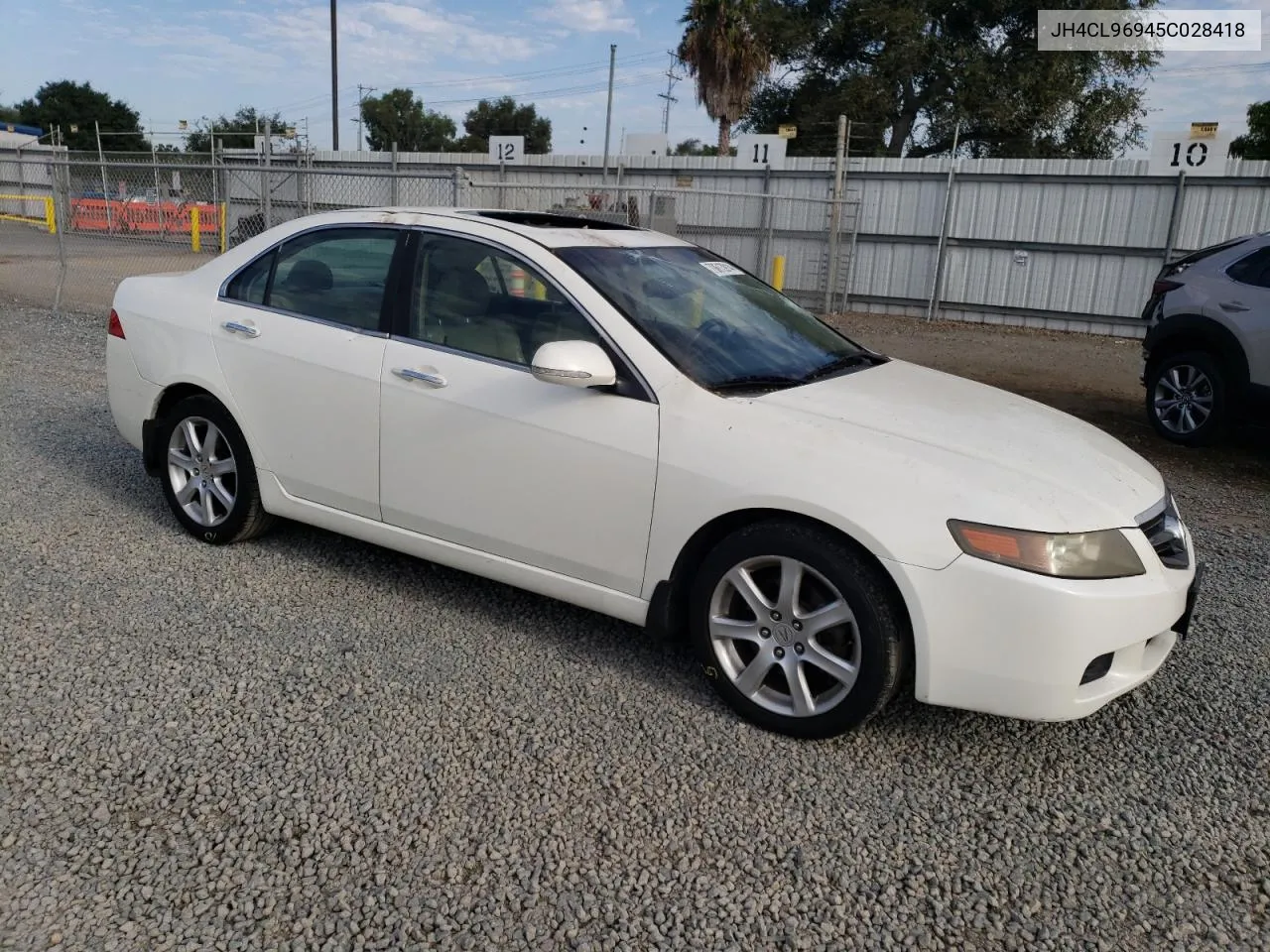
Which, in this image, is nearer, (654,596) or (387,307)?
(654,596)

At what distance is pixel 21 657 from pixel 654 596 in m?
2.24

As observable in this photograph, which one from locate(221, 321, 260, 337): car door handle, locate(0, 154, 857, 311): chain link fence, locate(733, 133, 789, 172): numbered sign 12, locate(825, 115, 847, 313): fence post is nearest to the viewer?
locate(221, 321, 260, 337): car door handle

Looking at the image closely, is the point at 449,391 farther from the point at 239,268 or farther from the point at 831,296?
the point at 831,296

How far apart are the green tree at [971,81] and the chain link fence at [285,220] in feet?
33.6

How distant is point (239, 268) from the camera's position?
15.3 feet

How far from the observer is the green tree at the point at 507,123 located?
254ft

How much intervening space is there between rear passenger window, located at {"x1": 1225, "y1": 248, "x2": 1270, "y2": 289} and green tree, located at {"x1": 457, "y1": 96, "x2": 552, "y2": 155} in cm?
7321

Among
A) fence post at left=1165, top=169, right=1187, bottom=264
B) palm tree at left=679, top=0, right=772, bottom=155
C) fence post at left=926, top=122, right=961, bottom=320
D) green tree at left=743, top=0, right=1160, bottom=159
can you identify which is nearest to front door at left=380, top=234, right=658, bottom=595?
fence post at left=1165, top=169, right=1187, bottom=264

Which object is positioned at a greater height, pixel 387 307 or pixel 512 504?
pixel 387 307

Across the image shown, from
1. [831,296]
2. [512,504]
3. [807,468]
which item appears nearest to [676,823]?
[807,468]

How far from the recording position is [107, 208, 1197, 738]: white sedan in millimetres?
3002

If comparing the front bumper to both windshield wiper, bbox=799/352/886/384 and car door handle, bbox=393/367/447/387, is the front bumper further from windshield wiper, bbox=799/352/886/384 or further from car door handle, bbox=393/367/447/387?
car door handle, bbox=393/367/447/387

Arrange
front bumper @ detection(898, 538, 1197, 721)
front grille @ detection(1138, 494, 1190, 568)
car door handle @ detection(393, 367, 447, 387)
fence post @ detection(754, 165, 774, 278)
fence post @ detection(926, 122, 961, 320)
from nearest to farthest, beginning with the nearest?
front bumper @ detection(898, 538, 1197, 721) → front grille @ detection(1138, 494, 1190, 568) → car door handle @ detection(393, 367, 447, 387) → fence post @ detection(754, 165, 774, 278) → fence post @ detection(926, 122, 961, 320)

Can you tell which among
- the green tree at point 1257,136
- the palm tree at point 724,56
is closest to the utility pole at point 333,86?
the palm tree at point 724,56
